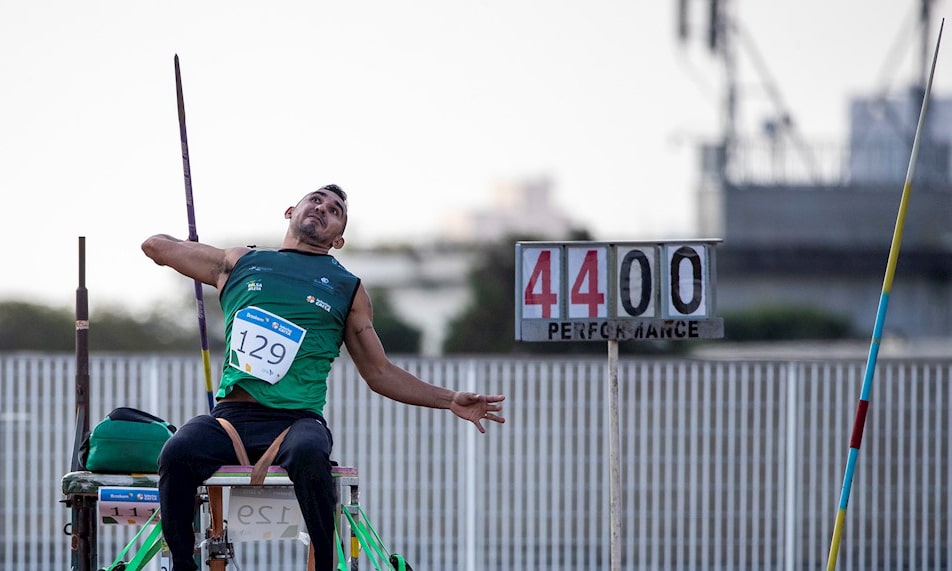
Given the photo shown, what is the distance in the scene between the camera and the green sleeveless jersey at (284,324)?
18.0ft

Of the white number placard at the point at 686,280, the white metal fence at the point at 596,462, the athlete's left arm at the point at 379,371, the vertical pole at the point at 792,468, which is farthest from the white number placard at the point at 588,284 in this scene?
the vertical pole at the point at 792,468

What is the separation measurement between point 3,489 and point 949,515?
7.02 meters

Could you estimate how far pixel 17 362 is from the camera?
1061cm

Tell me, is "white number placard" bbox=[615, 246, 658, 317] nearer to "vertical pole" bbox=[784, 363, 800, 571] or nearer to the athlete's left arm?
the athlete's left arm

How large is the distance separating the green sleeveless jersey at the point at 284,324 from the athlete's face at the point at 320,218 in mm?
92

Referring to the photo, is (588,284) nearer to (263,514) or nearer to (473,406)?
(473,406)

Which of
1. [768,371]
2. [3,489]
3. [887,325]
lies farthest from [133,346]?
[768,371]

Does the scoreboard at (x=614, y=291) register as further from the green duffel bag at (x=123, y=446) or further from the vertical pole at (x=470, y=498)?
the vertical pole at (x=470, y=498)

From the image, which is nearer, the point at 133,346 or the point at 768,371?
the point at 768,371

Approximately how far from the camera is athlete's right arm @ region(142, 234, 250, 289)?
5.68 metres

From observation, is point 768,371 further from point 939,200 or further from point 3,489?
point 939,200

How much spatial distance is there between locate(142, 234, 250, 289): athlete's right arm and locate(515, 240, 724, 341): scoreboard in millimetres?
1363

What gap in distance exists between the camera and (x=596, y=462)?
1080 centimetres

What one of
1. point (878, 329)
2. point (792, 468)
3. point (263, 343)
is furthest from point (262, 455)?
point (792, 468)
